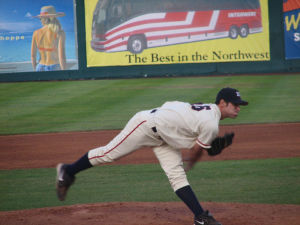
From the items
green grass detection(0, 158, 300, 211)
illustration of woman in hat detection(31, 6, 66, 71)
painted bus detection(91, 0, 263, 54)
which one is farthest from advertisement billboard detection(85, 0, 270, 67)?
green grass detection(0, 158, 300, 211)

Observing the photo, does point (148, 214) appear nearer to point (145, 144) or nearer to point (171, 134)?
point (145, 144)

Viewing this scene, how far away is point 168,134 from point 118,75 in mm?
15559

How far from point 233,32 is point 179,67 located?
8.04 feet

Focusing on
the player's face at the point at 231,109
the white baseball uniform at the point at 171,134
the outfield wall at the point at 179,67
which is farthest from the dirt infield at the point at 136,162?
the outfield wall at the point at 179,67

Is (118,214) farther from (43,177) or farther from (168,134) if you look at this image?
(43,177)

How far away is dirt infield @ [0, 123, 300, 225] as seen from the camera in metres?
5.53

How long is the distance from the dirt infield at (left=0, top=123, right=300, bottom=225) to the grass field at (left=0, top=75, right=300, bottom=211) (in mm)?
387

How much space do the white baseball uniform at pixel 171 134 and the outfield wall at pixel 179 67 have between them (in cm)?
1527

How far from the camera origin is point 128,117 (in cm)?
1248

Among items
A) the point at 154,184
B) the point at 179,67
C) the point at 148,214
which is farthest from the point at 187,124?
the point at 179,67

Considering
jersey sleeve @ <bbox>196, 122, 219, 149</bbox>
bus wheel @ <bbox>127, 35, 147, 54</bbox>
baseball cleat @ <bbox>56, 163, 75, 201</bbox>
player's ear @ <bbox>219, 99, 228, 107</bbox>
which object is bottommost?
baseball cleat @ <bbox>56, 163, 75, 201</bbox>

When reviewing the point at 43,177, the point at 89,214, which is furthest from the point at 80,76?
the point at 89,214

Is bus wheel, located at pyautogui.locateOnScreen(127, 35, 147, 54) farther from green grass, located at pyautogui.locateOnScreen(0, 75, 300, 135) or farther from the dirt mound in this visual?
the dirt mound

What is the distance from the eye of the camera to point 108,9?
20406 mm
